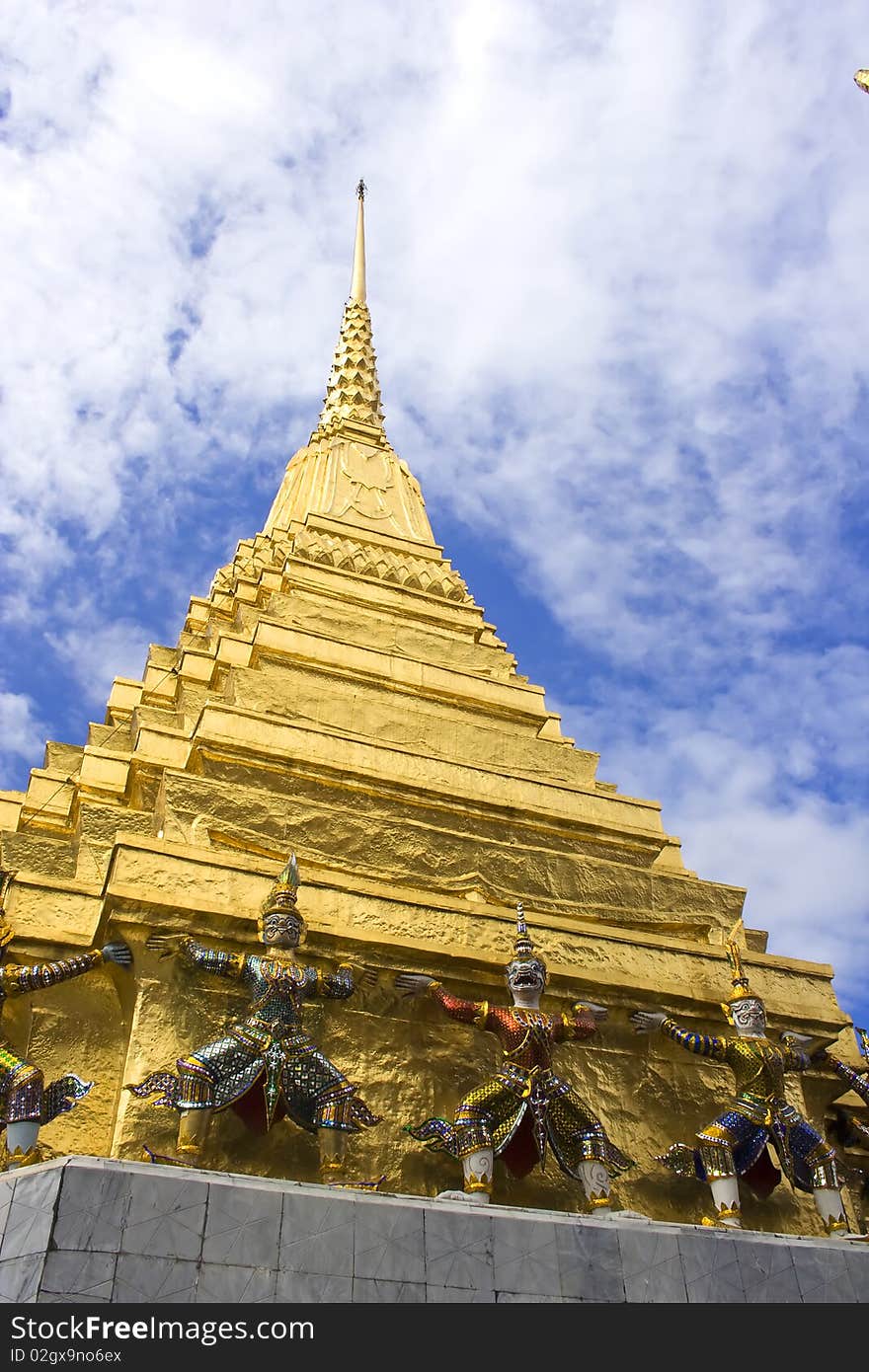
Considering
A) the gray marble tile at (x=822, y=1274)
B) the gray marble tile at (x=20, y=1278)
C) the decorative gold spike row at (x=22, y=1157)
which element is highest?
the decorative gold spike row at (x=22, y=1157)

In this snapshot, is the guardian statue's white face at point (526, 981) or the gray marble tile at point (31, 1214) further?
the guardian statue's white face at point (526, 981)

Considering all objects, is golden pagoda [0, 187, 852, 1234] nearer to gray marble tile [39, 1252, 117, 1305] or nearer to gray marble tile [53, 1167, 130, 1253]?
gray marble tile [53, 1167, 130, 1253]

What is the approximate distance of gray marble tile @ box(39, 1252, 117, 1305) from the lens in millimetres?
6738

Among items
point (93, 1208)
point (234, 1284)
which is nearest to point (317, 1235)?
point (234, 1284)

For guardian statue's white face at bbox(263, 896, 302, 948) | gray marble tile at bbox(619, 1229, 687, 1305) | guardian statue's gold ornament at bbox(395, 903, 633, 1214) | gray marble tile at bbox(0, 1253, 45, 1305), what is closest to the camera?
gray marble tile at bbox(0, 1253, 45, 1305)

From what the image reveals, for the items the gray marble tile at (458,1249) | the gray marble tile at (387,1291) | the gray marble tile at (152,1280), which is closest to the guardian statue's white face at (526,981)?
the gray marble tile at (458,1249)

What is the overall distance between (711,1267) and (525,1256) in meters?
1.32

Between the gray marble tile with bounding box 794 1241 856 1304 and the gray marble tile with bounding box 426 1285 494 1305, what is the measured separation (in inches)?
90.9

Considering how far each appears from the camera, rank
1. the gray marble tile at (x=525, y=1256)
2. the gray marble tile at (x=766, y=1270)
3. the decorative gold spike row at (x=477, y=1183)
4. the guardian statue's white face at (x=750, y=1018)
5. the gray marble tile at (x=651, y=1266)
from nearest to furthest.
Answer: the gray marble tile at (x=525, y=1256) → the gray marble tile at (x=651, y=1266) → the gray marble tile at (x=766, y=1270) → the decorative gold spike row at (x=477, y=1183) → the guardian statue's white face at (x=750, y=1018)

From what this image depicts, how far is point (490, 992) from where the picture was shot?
1114cm

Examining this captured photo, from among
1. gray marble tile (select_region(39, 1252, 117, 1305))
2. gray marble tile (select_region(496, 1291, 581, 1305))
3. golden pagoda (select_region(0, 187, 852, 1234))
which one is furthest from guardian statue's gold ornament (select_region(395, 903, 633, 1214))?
gray marble tile (select_region(39, 1252, 117, 1305))

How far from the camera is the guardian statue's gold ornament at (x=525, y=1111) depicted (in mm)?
9617

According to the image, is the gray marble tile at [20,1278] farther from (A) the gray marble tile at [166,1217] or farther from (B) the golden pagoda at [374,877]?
(B) the golden pagoda at [374,877]

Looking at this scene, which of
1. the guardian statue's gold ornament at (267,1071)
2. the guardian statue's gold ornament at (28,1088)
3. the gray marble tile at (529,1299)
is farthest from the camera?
the guardian statue's gold ornament at (267,1071)
